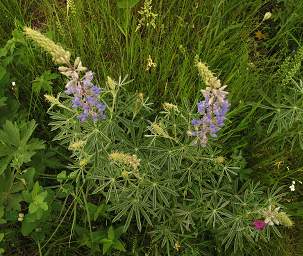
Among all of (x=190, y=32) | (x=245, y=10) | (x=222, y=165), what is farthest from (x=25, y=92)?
(x=245, y=10)

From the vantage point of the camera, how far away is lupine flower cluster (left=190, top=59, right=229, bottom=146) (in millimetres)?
1602

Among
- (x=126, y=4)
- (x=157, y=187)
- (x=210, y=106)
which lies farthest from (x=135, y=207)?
A: (x=126, y=4)

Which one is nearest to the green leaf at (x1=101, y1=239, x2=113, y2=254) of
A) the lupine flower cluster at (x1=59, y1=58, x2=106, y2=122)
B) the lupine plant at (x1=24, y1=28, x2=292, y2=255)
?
the lupine plant at (x1=24, y1=28, x2=292, y2=255)

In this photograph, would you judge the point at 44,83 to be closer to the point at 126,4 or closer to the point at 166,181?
the point at 126,4

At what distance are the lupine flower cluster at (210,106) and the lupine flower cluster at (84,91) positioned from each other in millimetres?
370

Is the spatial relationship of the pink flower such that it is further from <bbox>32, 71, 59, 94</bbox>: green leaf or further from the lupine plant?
<bbox>32, 71, 59, 94</bbox>: green leaf

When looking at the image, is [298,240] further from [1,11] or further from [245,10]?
[1,11]

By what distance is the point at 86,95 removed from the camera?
1.75 m

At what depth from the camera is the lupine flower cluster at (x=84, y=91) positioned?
1.64 metres

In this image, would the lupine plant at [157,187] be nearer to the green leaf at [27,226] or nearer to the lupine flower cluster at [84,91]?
the lupine flower cluster at [84,91]

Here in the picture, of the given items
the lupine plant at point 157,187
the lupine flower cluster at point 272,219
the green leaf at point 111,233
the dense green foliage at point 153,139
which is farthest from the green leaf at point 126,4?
the lupine flower cluster at point 272,219

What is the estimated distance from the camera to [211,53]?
264 cm

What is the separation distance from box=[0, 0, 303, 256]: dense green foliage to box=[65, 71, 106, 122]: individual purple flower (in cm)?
10

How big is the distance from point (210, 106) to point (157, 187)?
525mm
